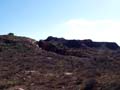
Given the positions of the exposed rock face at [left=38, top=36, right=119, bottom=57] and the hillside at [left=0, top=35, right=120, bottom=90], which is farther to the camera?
the exposed rock face at [left=38, top=36, right=119, bottom=57]

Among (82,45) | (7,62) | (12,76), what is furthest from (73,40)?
(12,76)

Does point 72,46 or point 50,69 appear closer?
point 50,69

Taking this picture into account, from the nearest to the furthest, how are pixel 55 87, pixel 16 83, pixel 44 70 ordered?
pixel 55 87
pixel 16 83
pixel 44 70

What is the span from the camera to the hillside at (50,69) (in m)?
16.0

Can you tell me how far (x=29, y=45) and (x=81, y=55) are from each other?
22.9 ft

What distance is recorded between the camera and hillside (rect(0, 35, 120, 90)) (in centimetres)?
1596

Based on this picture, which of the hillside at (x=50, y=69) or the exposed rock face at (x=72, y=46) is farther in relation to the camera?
the exposed rock face at (x=72, y=46)

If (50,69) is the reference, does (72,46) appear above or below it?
above

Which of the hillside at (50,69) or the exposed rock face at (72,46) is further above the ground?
the exposed rock face at (72,46)

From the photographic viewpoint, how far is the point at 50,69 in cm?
2362

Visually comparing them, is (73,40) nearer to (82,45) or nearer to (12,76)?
(82,45)

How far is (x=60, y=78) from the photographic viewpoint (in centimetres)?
1872

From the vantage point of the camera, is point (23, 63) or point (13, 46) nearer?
point (23, 63)

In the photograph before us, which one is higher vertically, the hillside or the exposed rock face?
the exposed rock face
